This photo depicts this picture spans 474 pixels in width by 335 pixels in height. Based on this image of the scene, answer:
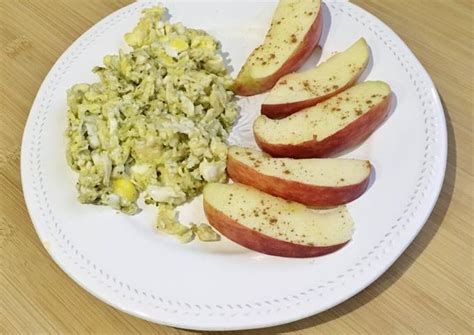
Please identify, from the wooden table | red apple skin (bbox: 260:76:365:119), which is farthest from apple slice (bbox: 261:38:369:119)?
the wooden table

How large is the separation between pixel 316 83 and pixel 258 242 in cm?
44

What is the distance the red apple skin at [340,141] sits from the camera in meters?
1.30

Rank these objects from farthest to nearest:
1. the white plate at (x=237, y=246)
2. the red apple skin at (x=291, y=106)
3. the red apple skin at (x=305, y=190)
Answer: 1. the red apple skin at (x=291, y=106)
2. the red apple skin at (x=305, y=190)
3. the white plate at (x=237, y=246)

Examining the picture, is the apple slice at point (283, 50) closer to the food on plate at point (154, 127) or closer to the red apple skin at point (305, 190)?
the food on plate at point (154, 127)

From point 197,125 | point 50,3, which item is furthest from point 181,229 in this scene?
point 50,3

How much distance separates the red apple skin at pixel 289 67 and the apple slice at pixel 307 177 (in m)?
0.25

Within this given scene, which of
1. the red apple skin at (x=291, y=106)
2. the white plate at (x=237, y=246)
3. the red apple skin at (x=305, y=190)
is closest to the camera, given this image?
the white plate at (x=237, y=246)

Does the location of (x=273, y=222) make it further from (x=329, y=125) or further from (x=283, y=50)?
(x=283, y=50)

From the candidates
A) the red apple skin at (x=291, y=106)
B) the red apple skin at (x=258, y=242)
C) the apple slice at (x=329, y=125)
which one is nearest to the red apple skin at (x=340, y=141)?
the apple slice at (x=329, y=125)

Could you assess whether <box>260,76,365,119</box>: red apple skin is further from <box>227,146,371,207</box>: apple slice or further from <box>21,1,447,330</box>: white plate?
<box>227,146,371,207</box>: apple slice

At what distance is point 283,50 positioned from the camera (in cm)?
148

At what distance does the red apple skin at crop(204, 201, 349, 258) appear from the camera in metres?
1.14

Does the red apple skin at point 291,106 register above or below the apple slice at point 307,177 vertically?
above

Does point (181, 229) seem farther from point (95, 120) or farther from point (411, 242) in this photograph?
point (411, 242)
